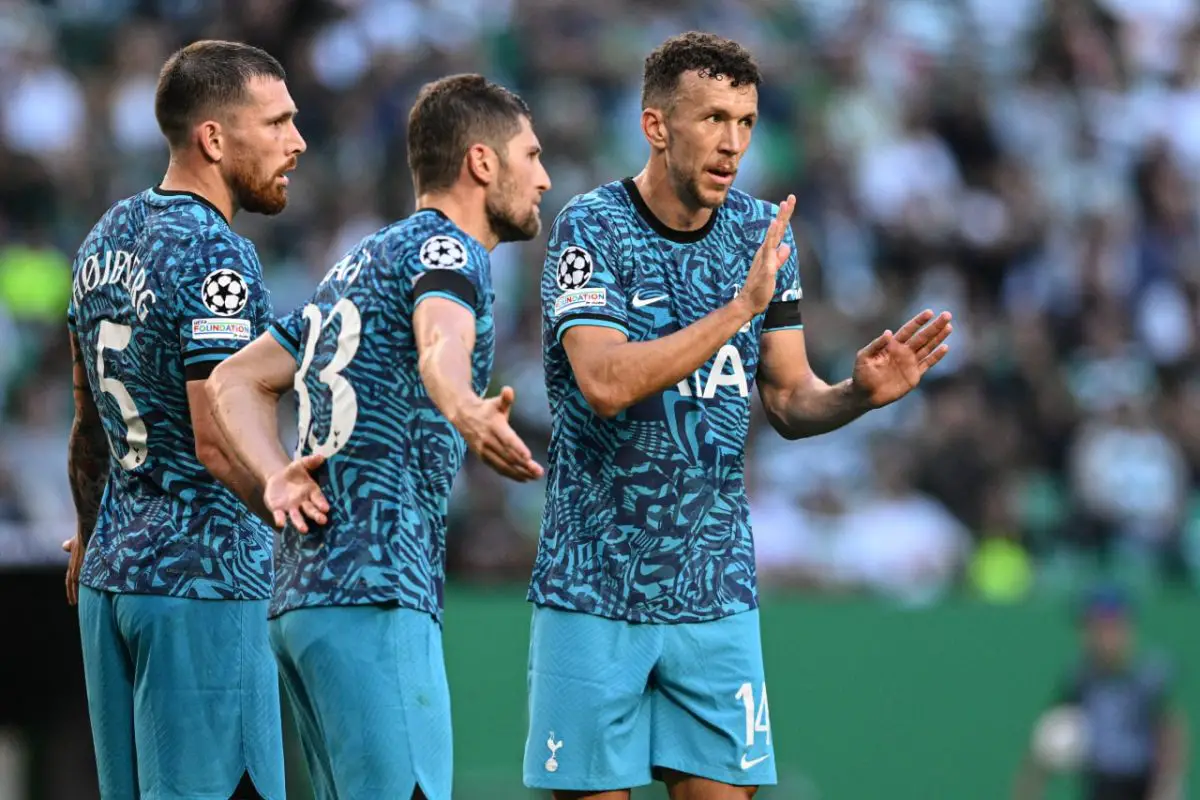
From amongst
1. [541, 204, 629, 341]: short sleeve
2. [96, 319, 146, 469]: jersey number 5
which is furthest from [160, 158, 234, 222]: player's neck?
[541, 204, 629, 341]: short sleeve

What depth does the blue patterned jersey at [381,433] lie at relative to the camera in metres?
5.04

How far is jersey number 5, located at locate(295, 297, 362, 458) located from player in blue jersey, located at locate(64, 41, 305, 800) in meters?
0.29

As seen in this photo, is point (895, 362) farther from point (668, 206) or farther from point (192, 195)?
point (192, 195)

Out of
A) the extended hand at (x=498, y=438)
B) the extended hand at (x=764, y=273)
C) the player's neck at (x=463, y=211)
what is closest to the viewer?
the extended hand at (x=498, y=438)

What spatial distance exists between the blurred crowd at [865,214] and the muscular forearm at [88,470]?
4.87 metres

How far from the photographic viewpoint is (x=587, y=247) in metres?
5.56

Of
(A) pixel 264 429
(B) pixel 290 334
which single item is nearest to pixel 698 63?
(B) pixel 290 334

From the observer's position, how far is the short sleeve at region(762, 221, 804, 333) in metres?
5.87

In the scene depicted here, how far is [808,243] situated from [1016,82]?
3.88 meters

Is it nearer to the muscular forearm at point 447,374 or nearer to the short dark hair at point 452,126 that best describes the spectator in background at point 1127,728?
the short dark hair at point 452,126

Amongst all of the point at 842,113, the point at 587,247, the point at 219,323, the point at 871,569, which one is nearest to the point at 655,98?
→ the point at 587,247

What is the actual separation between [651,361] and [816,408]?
2.68 ft

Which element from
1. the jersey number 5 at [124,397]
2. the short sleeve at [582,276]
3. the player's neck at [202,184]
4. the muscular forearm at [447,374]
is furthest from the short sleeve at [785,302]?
the jersey number 5 at [124,397]

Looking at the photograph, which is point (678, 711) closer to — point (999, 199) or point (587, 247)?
point (587, 247)
